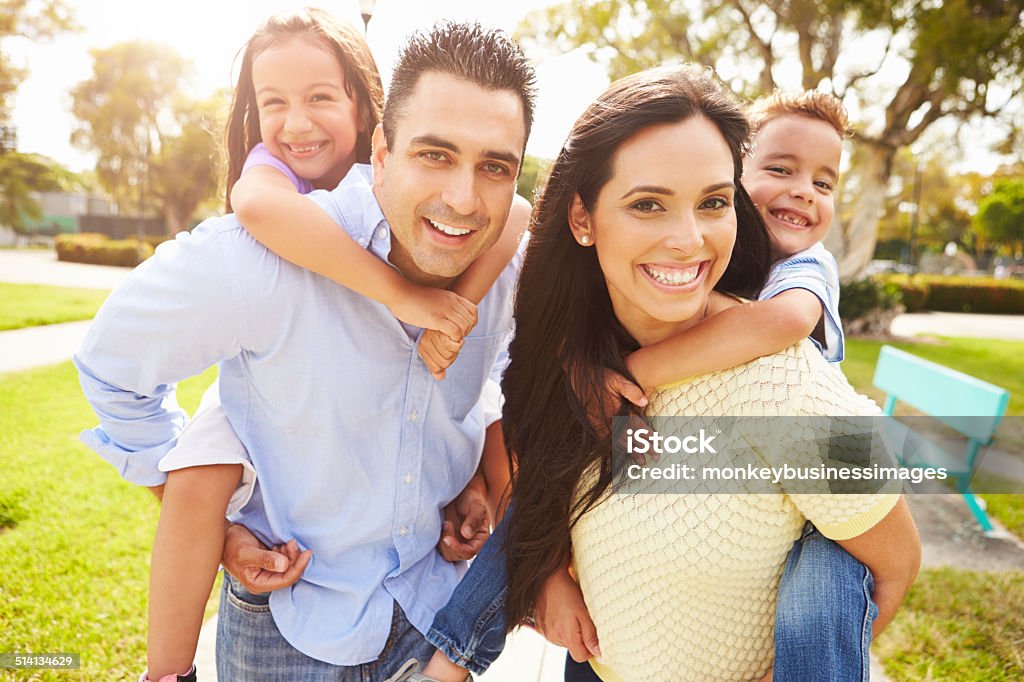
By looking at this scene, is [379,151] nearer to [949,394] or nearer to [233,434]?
[233,434]

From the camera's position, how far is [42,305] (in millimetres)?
12195

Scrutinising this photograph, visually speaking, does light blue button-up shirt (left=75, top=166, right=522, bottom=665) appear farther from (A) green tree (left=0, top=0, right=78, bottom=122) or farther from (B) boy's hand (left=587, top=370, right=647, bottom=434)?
(A) green tree (left=0, top=0, right=78, bottom=122)

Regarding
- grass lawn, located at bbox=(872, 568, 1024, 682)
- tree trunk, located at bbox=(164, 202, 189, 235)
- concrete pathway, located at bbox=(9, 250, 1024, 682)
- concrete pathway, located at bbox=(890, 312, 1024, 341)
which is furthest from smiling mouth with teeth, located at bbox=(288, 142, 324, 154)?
tree trunk, located at bbox=(164, 202, 189, 235)

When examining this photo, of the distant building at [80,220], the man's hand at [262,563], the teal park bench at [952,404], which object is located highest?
the man's hand at [262,563]

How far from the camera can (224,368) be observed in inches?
71.3

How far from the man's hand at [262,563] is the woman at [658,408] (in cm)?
54

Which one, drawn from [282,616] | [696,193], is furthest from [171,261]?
[696,193]

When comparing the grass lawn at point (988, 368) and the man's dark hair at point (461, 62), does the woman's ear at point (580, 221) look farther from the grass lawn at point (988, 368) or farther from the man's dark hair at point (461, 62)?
the grass lawn at point (988, 368)

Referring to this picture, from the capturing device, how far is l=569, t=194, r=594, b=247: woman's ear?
1718 millimetres

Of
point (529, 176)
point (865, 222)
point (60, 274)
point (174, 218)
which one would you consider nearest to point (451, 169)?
point (865, 222)

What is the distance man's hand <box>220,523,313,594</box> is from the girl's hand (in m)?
0.56

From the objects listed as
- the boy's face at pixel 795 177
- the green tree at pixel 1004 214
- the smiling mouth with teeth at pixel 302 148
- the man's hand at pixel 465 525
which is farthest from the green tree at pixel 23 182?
the green tree at pixel 1004 214

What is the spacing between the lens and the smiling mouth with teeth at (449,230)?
174 centimetres

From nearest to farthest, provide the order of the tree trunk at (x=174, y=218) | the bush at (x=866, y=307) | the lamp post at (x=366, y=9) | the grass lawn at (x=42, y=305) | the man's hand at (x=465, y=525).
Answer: the man's hand at (x=465, y=525), the lamp post at (x=366, y=9), the grass lawn at (x=42, y=305), the bush at (x=866, y=307), the tree trunk at (x=174, y=218)
